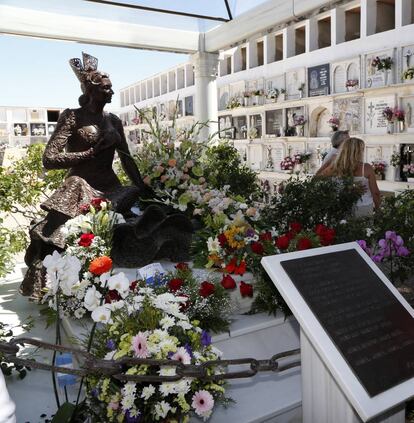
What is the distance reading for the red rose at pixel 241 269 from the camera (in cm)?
327

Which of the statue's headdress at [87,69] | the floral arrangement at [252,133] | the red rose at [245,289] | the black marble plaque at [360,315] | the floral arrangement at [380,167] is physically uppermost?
the statue's headdress at [87,69]

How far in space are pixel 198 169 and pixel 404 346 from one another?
309 cm

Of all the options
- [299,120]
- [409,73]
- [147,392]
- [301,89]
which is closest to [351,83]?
[409,73]

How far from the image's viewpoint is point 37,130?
27297mm

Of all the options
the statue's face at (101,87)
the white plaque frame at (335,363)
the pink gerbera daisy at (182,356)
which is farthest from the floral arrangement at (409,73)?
the pink gerbera daisy at (182,356)

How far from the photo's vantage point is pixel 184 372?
1778 millimetres

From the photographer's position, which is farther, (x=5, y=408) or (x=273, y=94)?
(x=273, y=94)

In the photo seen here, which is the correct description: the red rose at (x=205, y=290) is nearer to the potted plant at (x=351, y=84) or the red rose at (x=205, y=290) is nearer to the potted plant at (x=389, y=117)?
the potted plant at (x=389, y=117)

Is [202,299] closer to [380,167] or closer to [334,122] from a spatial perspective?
[380,167]

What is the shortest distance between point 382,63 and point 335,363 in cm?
923

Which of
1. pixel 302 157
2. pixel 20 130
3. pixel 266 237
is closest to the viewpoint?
pixel 266 237

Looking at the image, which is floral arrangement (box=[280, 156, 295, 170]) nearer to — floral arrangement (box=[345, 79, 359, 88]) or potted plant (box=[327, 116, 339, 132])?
potted plant (box=[327, 116, 339, 132])

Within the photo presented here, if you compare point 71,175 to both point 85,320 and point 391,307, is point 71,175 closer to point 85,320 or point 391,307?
point 85,320

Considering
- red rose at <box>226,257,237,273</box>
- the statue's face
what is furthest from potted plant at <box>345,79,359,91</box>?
red rose at <box>226,257,237,273</box>
